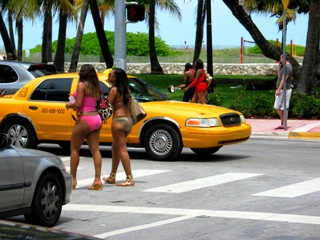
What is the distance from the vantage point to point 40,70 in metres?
21.9

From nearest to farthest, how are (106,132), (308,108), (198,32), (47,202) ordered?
(47,202), (106,132), (308,108), (198,32)

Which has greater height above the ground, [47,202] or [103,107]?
[103,107]

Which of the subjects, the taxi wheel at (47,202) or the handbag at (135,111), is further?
the handbag at (135,111)

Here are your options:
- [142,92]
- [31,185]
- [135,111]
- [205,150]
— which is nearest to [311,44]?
[205,150]

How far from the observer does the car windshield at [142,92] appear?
54.4ft

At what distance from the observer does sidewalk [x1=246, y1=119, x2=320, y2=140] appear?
71.1ft

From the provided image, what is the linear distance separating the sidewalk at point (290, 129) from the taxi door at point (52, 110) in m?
6.66

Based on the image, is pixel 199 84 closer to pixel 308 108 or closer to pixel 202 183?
pixel 308 108

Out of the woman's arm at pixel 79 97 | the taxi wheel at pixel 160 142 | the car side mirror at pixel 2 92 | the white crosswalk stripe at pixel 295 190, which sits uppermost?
the woman's arm at pixel 79 97

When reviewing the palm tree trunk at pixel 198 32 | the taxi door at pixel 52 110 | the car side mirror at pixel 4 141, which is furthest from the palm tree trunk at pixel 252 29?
the car side mirror at pixel 4 141

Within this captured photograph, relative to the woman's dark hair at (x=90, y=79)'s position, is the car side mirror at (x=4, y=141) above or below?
below

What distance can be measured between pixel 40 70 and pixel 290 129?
20.3ft

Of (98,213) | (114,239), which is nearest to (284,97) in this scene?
(98,213)

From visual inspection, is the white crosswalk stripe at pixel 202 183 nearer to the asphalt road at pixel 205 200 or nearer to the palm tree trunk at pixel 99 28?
the asphalt road at pixel 205 200
